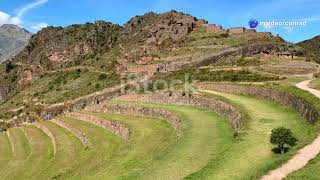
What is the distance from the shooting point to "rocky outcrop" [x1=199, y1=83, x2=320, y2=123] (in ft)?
81.5

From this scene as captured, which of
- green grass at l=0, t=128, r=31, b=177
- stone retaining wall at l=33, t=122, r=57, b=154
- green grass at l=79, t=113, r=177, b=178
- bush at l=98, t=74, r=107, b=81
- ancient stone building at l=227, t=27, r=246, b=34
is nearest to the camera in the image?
green grass at l=79, t=113, r=177, b=178

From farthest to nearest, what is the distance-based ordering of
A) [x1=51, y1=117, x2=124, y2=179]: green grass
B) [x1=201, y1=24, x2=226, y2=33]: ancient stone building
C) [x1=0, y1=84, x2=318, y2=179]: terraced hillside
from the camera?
1. [x1=201, y1=24, x2=226, y2=33]: ancient stone building
2. [x1=51, y1=117, x2=124, y2=179]: green grass
3. [x1=0, y1=84, x2=318, y2=179]: terraced hillside

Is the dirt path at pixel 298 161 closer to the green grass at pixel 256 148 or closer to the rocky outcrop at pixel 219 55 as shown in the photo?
the green grass at pixel 256 148

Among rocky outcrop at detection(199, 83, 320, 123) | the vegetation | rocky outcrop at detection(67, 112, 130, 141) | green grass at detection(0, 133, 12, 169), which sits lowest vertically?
green grass at detection(0, 133, 12, 169)

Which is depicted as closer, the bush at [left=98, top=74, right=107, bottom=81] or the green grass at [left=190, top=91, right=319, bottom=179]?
the green grass at [left=190, top=91, right=319, bottom=179]

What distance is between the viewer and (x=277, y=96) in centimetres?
3194

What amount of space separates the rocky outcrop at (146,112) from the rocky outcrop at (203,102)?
121 inches

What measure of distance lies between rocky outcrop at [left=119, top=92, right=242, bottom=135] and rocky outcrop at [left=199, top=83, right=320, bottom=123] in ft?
10.7

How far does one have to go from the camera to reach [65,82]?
295 ft

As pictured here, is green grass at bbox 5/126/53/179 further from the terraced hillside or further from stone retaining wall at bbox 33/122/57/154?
stone retaining wall at bbox 33/122/57/154

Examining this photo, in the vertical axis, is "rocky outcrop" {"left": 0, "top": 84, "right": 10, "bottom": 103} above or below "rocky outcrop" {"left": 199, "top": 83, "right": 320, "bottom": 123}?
below

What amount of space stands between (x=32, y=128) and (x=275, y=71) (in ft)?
85.8

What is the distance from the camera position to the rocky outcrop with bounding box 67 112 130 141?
33.3 metres

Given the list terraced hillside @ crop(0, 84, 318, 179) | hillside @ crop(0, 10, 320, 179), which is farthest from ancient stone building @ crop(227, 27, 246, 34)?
terraced hillside @ crop(0, 84, 318, 179)
